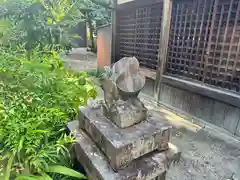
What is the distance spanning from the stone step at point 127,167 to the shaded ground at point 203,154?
23.2 inches

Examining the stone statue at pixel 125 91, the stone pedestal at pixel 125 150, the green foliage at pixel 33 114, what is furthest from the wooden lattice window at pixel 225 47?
the green foliage at pixel 33 114

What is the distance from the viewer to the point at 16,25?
96.0 inches

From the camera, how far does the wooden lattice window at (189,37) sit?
3.90m

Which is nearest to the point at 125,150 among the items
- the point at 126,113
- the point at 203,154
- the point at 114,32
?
the point at 126,113

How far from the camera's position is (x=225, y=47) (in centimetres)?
357

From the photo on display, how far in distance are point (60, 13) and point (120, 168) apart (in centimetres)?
242

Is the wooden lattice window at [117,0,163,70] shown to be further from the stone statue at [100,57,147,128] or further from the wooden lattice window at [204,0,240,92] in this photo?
the stone statue at [100,57,147,128]

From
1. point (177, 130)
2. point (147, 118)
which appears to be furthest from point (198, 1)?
point (147, 118)

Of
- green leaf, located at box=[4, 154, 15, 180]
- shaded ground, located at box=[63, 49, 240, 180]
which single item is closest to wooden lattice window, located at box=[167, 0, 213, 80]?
shaded ground, located at box=[63, 49, 240, 180]

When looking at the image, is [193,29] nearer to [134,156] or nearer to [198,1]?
[198,1]

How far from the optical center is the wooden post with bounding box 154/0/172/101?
4480 mm

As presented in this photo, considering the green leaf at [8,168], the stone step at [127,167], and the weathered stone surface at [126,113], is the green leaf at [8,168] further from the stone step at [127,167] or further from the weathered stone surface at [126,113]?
the weathered stone surface at [126,113]

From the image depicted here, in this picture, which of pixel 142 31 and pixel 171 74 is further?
pixel 142 31

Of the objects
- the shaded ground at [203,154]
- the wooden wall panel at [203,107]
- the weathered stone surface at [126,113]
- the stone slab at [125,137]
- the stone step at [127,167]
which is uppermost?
the weathered stone surface at [126,113]
